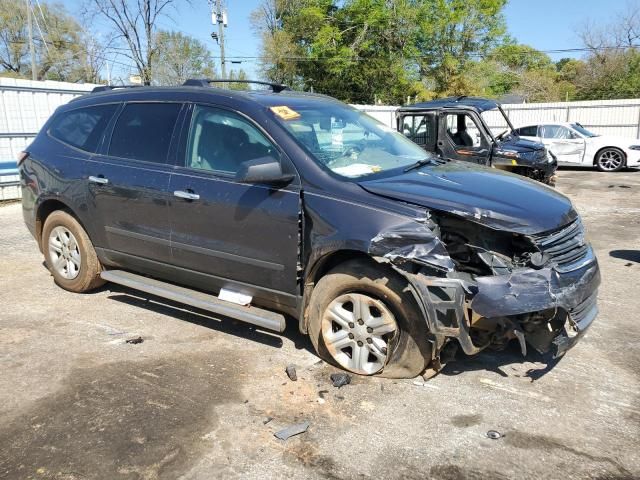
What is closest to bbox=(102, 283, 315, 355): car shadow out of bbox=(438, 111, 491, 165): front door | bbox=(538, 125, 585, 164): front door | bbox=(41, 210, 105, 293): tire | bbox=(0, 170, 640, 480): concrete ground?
bbox=(0, 170, 640, 480): concrete ground

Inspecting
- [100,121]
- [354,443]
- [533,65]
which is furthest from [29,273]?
[533,65]

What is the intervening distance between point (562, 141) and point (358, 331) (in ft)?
50.3

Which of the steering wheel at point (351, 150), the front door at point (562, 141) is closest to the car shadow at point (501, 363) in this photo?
the steering wheel at point (351, 150)

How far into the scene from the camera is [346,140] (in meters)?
4.29

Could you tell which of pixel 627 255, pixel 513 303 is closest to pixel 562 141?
pixel 627 255

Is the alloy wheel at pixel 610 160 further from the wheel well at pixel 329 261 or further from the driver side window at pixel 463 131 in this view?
the wheel well at pixel 329 261

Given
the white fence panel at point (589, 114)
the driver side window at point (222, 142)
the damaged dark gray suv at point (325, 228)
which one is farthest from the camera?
the white fence panel at point (589, 114)

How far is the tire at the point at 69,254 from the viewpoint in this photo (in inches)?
205

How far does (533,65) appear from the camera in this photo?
167 ft

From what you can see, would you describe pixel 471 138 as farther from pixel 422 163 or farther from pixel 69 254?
pixel 69 254

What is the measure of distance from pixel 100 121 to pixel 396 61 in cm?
3771

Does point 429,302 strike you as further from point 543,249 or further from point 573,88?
point 573,88

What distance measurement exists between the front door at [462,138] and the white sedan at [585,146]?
642 cm

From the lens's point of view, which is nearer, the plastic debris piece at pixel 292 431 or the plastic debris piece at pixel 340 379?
the plastic debris piece at pixel 292 431
